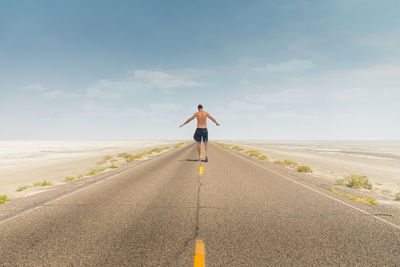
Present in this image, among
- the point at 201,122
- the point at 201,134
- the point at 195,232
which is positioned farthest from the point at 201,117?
the point at 195,232

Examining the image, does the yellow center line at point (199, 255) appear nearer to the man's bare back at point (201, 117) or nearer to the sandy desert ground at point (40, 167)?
the sandy desert ground at point (40, 167)

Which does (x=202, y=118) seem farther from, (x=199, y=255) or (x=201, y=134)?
(x=199, y=255)

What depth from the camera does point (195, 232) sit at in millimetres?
3875

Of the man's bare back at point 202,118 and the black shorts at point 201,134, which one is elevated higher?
the man's bare back at point 202,118

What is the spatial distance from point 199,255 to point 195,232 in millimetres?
861

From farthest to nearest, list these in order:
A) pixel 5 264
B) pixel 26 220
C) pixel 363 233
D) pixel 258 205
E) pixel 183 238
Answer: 1. pixel 258 205
2. pixel 26 220
3. pixel 363 233
4. pixel 183 238
5. pixel 5 264

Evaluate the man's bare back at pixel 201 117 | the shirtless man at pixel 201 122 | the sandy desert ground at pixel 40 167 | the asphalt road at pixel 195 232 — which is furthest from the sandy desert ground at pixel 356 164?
the sandy desert ground at pixel 40 167

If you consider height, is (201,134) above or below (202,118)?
below

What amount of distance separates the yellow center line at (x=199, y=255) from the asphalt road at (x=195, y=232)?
2.5 inches

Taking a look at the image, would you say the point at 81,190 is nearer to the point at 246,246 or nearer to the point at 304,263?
the point at 246,246

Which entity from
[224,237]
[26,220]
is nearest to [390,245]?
[224,237]

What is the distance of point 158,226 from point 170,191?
3.01 meters

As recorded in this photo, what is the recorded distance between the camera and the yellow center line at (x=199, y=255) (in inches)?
110

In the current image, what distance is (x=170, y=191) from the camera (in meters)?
7.14
